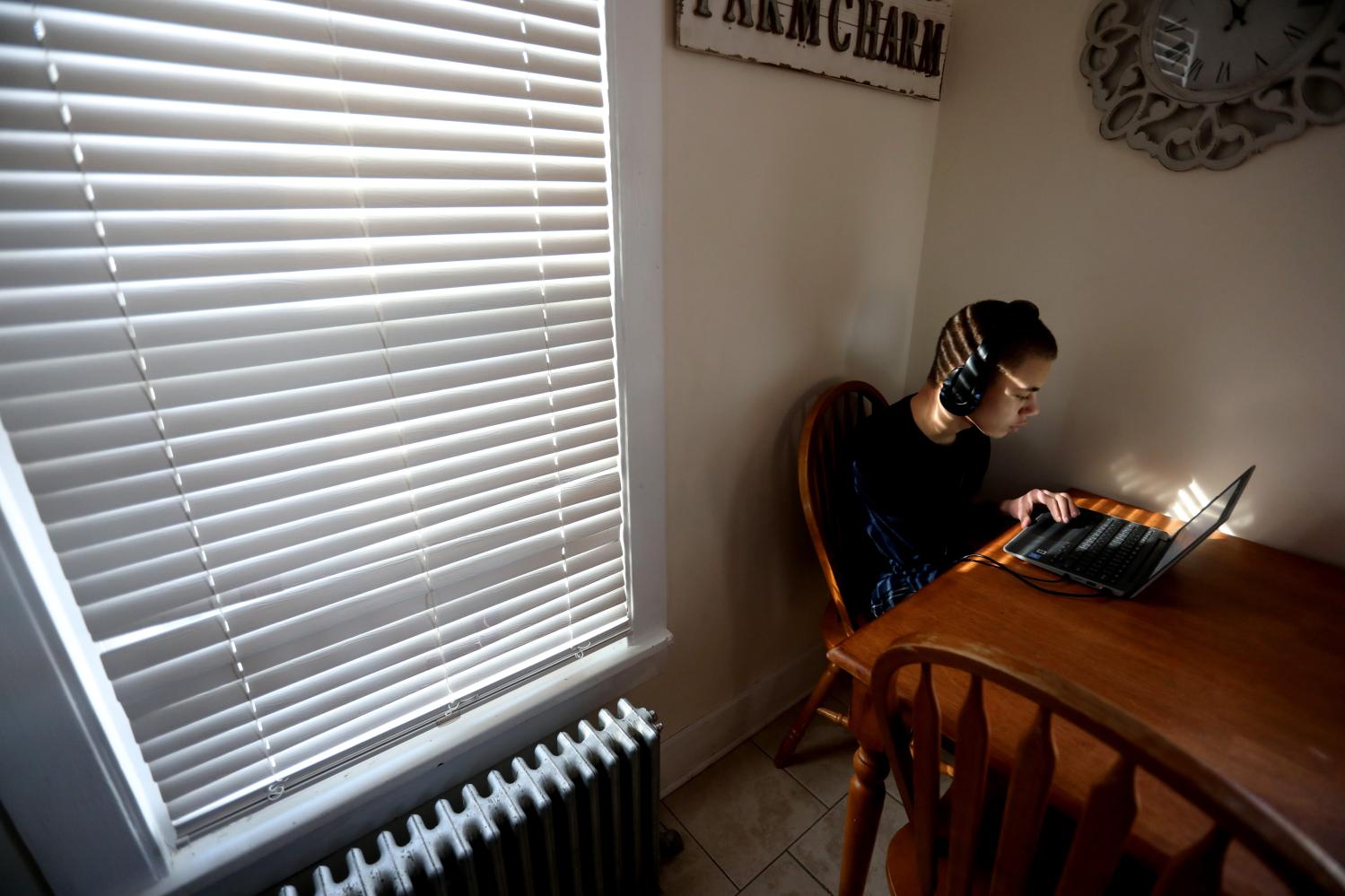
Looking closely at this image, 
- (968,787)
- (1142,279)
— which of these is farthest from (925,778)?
(1142,279)

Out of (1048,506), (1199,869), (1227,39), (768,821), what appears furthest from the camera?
(768,821)

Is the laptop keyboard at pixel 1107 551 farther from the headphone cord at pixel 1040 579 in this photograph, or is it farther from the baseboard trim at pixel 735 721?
the baseboard trim at pixel 735 721

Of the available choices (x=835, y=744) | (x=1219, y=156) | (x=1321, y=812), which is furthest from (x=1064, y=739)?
(x=1219, y=156)

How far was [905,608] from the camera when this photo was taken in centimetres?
100

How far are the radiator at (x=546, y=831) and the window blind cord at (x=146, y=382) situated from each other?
22 centimetres

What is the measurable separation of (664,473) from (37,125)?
0.96 metres

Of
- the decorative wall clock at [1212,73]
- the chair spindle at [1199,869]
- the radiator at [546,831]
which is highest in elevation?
the decorative wall clock at [1212,73]

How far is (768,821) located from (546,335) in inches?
51.4

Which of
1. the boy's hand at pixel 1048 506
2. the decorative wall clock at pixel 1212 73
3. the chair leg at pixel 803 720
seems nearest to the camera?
the decorative wall clock at pixel 1212 73

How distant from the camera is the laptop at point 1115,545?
1041 mm

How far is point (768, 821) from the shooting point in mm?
1451

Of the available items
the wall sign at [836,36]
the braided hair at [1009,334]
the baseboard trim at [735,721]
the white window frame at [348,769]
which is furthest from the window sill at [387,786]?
the wall sign at [836,36]

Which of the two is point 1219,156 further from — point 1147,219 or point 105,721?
point 105,721

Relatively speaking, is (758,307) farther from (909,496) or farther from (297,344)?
(297,344)
